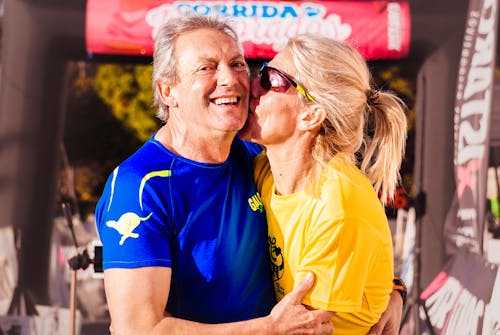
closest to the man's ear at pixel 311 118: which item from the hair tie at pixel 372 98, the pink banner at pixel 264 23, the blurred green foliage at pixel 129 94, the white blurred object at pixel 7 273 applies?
the hair tie at pixel 372 98

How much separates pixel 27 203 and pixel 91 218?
3.12 ft

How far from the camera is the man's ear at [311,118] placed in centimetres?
259

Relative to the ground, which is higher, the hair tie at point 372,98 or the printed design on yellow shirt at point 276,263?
the hair tie at point 372,98

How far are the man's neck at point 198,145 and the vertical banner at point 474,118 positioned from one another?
3.19 m

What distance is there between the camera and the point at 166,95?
108 inches

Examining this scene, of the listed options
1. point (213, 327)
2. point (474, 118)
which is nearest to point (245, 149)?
point (213, 327)

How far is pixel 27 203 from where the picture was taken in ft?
18.0

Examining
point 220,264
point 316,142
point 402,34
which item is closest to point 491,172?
point 402,34

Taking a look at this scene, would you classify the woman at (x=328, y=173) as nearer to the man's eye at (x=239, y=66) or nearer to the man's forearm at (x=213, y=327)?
the man's eye at (x=239, y=66)

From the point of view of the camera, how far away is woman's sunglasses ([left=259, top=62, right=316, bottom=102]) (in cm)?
257

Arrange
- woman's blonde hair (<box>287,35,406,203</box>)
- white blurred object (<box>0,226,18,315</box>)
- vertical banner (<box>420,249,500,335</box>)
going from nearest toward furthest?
woman's blonde hair (<box>287,35,406,203</box>), vertical banner (<box>420,249,500,335</box>), white blurred object (<box>0,226,18,315</box>)

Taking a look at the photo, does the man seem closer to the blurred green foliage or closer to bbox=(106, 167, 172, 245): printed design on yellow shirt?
bbox=(106, 167, 172, 245): printed design on yellow shirt

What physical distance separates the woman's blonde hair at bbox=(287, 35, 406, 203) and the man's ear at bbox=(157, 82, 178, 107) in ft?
1.59

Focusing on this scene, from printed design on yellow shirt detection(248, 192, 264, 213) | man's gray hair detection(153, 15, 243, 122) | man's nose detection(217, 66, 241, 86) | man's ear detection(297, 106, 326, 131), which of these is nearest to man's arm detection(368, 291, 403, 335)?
printed design on yellow shirt detection(248, 192, 264, 213)
